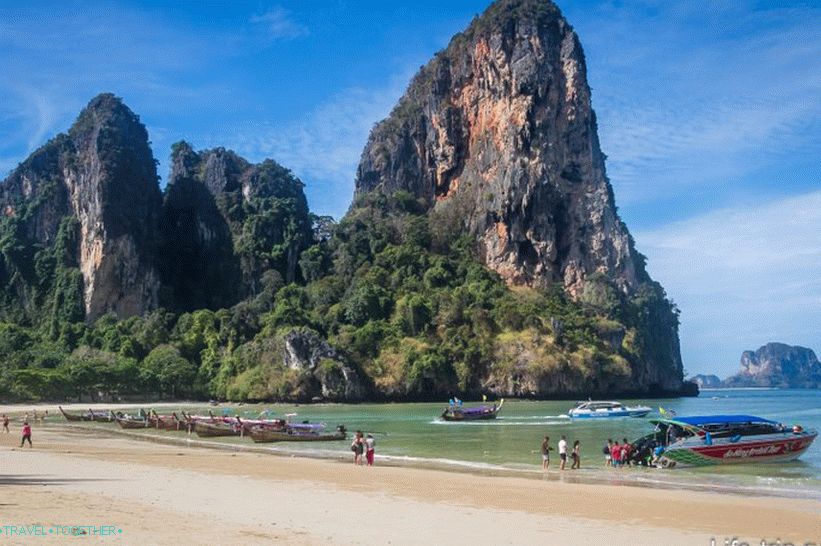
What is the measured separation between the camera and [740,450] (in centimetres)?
2905

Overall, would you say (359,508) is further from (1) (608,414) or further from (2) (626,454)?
(1) (608,414)

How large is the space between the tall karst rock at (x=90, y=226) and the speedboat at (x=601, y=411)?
70399 mm

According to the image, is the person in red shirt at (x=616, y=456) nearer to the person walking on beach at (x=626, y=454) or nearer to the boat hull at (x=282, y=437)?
the person walking on beach at (x=626, y=454)

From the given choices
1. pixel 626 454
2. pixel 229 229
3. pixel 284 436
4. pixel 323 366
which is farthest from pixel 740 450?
pixel 229 229

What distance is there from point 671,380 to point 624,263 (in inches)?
776

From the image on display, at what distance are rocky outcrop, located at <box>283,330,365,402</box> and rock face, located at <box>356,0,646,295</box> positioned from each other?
34178mm

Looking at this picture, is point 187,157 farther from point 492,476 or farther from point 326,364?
point 492,476

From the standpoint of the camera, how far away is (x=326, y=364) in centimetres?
8694

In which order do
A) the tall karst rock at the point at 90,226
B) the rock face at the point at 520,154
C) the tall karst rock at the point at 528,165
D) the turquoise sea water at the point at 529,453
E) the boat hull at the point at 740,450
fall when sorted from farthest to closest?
the rock face at the point at 520,154
the tall karst rock at the point at 528,165
the tall karst rock at the point at 90,226
the boat hull at the point at 740,450
the turquoise sea water at the point at 529,453

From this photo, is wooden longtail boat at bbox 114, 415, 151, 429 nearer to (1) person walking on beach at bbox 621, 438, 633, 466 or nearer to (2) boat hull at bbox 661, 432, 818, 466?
(1) person walking on beach at bbox 621, 438, 633, 466

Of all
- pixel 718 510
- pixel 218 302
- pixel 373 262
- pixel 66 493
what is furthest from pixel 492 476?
pixel 218 302

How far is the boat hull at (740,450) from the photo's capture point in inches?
1118

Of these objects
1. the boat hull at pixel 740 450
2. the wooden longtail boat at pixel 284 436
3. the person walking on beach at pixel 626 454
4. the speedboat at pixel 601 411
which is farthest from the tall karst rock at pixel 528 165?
the person walking on beach at pixel 626 454

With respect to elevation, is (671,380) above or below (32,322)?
below
